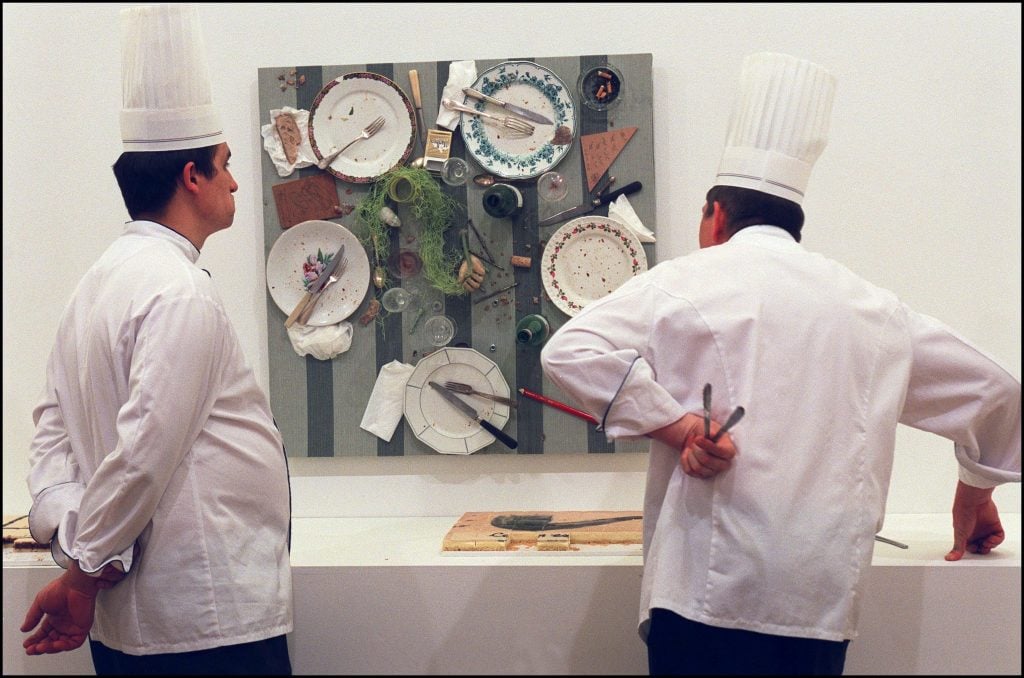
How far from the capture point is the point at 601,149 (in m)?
2.22

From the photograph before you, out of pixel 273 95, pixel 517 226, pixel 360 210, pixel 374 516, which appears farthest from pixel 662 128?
pixel 374 516

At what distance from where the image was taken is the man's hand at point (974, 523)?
1.76 meters

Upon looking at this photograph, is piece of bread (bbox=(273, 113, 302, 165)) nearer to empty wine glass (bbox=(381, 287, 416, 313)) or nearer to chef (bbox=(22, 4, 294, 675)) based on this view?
empty wine glass (bbox=(381, 287, 416, 313))

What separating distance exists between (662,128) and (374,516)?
3.68 feet

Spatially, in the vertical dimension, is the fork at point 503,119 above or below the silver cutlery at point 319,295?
above

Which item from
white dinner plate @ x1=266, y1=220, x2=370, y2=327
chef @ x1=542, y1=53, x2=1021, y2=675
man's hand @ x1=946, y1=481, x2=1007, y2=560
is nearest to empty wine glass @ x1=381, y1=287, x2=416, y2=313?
white dinner plate @ x1=266, y1=220, x2=370, y2=327

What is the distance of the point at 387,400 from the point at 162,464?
922 millimetres

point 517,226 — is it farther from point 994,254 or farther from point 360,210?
point 994,254

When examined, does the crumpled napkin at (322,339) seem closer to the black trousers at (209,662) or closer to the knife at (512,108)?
the knife at (512,108)

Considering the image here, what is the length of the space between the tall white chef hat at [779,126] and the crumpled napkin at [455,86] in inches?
32.8

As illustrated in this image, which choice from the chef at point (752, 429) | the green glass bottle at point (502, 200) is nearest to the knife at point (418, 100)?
the green glass bottle at point (502, 200)

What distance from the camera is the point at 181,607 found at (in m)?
1.44

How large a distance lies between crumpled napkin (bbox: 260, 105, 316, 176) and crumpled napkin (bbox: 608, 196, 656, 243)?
0.70m

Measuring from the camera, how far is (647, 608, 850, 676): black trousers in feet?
4.58
